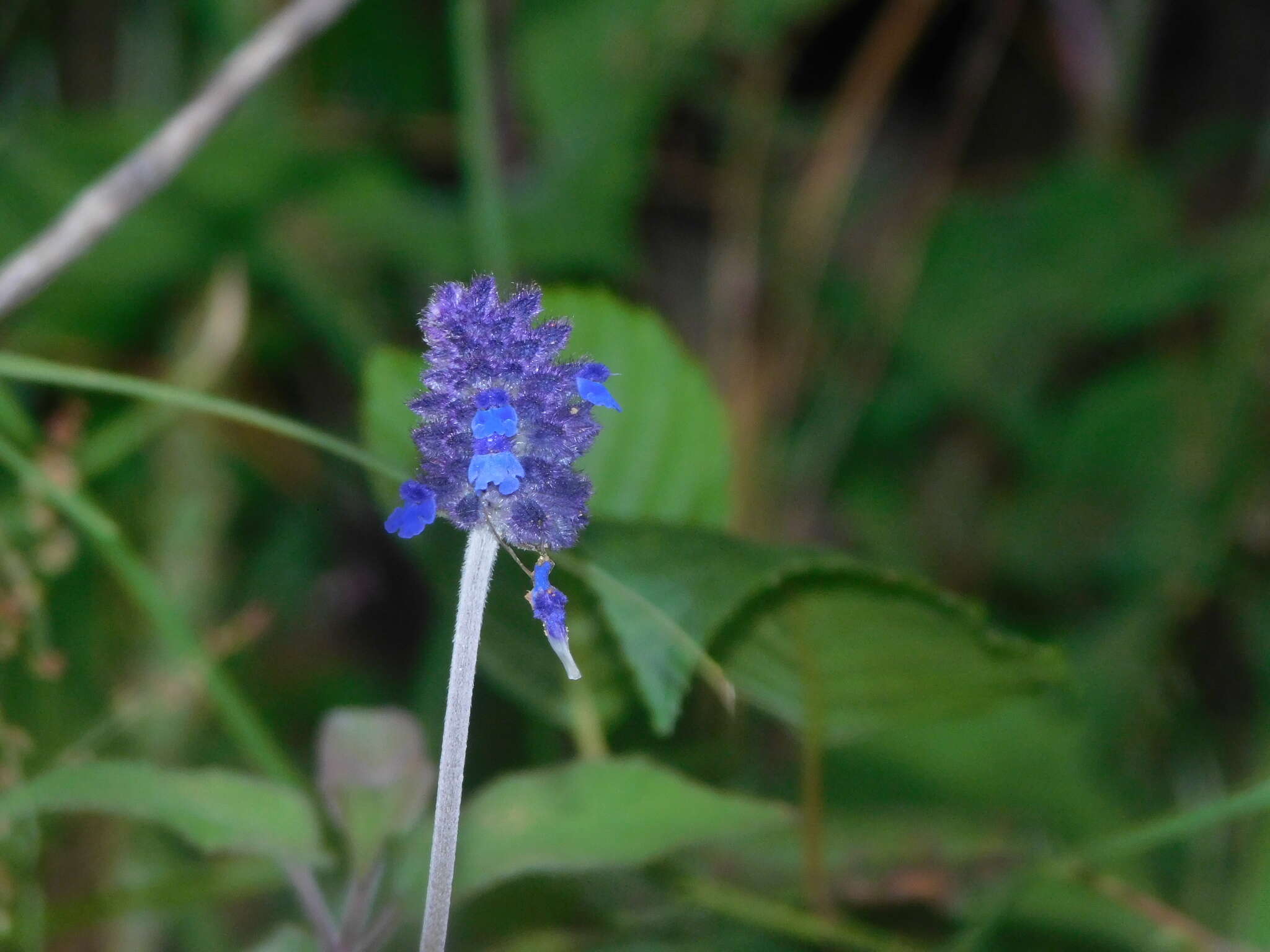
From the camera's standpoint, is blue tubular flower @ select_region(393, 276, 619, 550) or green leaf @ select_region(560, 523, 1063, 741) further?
green leaf @ select_region(560, 523, 1063, 741)

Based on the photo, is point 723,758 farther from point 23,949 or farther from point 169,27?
point 169,27

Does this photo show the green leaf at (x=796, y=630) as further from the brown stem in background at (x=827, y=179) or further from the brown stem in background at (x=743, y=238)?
the brown stem in background at (x=827, y=179)

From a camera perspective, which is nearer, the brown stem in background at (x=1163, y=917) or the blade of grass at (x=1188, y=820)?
the blade of grass at (x=1188, y=820)

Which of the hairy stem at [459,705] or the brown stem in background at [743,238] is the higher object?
the brown stem in background at [743,238]

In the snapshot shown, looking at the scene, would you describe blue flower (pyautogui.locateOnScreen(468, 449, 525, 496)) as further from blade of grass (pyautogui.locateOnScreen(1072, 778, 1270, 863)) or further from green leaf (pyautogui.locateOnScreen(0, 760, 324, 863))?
blade of grass (pyautogui.locateOnScreen(1072, 778, 1270, 863))

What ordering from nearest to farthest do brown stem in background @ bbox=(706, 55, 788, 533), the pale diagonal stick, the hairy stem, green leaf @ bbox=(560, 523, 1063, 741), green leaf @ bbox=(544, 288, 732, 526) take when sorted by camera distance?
the hairy stem, green leaf @ bbox=(560, 523, 1063, 741), the pale diagonal stick, green leaf @ bbox=(544, 288, 732, 526), brown stem in background @ bbox=(706, 55, 788, 533)

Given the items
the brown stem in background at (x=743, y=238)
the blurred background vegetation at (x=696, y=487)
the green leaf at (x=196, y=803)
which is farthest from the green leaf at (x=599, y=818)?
the brown stem in background at (x=743, y=238)

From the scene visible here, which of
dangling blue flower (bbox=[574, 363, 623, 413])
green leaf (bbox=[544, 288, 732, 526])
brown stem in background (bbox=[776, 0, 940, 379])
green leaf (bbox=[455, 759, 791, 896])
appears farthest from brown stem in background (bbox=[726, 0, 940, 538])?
dangling blue flower (bbox=[574, 363, 623, 413])
